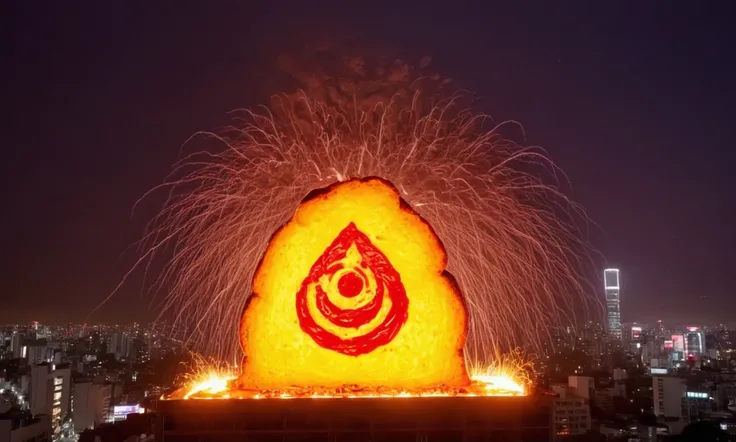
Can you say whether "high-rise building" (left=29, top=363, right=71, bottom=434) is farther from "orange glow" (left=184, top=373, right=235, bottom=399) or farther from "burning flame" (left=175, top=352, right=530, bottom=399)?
"burning flame" (left=175, top=352, right=530, bottom=399)

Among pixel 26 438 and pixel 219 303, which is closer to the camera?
pixel 219 303

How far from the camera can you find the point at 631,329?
92.8 m

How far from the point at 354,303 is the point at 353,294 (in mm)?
177

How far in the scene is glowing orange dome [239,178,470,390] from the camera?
40.7ft

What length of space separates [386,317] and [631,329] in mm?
89660

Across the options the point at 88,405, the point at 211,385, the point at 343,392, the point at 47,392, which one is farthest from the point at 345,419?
the point at 47,392

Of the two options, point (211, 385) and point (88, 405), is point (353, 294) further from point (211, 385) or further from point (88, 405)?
point (88, 405)

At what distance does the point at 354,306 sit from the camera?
12492mm

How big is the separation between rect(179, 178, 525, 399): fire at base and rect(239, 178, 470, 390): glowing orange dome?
0.06 feet

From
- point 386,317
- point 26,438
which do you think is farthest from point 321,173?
point 26,438

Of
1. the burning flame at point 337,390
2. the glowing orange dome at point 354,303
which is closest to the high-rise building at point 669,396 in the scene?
the burning flame at point 337,390

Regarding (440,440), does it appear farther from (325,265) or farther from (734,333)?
(734,333)

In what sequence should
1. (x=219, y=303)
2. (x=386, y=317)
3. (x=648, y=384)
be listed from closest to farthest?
(x=386, y=317) → (x=219, y=303) → (x=648, y=384)

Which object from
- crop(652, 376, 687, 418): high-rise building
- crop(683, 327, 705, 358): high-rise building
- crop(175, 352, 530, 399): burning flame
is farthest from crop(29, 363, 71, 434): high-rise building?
crop(683, 327, 705, 358): high-rise building
